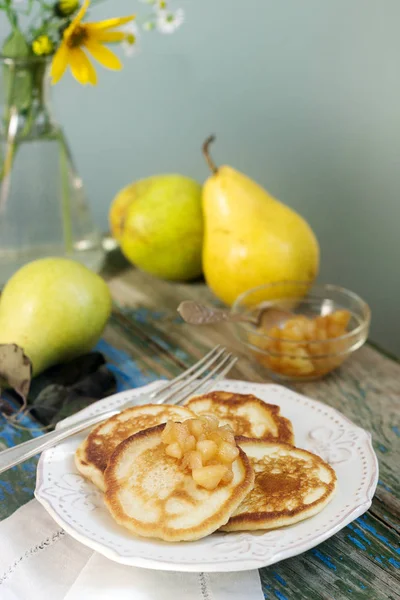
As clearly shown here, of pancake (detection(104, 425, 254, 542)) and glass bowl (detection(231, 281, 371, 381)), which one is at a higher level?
pancake (detection(104, 425, 254, 542))

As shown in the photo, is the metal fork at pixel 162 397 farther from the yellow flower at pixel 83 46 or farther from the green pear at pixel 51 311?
the yellow flower at pixel 83 46

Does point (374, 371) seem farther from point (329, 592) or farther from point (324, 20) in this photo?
point (324, 20)

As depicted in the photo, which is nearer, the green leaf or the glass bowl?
the glass bowl

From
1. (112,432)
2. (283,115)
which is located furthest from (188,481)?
(283,115)

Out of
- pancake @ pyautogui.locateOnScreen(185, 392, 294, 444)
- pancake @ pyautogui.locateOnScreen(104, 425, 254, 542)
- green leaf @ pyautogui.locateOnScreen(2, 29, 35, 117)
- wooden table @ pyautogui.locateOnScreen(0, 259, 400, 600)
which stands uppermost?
green leaf @ pyautogui.locateOnScreen(2, 29, 35, 117)

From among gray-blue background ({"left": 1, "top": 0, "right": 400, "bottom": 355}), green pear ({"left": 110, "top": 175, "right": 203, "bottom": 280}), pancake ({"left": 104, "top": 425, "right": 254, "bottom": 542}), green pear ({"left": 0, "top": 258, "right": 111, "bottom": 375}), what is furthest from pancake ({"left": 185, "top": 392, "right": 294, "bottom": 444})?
gray-blue background ({"left": 1, "top": 0, "right": 400, "bottom": 355})

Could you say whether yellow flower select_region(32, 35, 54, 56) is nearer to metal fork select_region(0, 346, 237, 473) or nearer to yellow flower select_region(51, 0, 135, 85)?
yellow flower select_region(51, 0, 135, 85)

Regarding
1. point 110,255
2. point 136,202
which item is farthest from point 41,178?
point 110,255
